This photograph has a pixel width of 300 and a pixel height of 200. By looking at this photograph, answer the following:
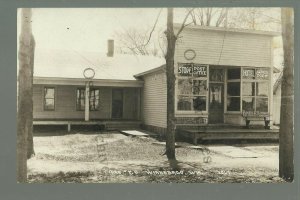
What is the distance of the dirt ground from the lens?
30.9ft

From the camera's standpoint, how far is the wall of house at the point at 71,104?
18188mm

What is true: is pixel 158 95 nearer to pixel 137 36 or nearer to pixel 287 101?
pixel 137 36

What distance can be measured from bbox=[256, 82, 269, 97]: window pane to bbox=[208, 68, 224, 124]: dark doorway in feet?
5.35

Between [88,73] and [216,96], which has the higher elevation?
[88,73]

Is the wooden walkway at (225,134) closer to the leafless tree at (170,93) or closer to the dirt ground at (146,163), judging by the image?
the dirt ground at (146,163)

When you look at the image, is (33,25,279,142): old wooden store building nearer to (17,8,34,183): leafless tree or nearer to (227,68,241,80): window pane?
(227,68,241,80): window pane

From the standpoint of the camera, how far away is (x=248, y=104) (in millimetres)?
15773

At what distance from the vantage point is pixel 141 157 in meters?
11.0

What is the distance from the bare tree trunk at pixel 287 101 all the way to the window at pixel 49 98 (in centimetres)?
1259

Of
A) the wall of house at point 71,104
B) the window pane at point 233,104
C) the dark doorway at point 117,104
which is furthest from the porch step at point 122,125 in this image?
the window pane at point 233,104

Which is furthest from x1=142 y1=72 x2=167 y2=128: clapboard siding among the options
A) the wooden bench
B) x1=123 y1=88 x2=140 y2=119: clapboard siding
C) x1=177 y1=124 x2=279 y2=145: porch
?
the wooden bench

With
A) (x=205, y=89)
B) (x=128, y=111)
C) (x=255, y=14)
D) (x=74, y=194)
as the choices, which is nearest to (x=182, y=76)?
(x=205, y=89)

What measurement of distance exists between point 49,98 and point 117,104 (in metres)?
3.69

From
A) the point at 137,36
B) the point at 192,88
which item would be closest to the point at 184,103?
the point at 192,88
